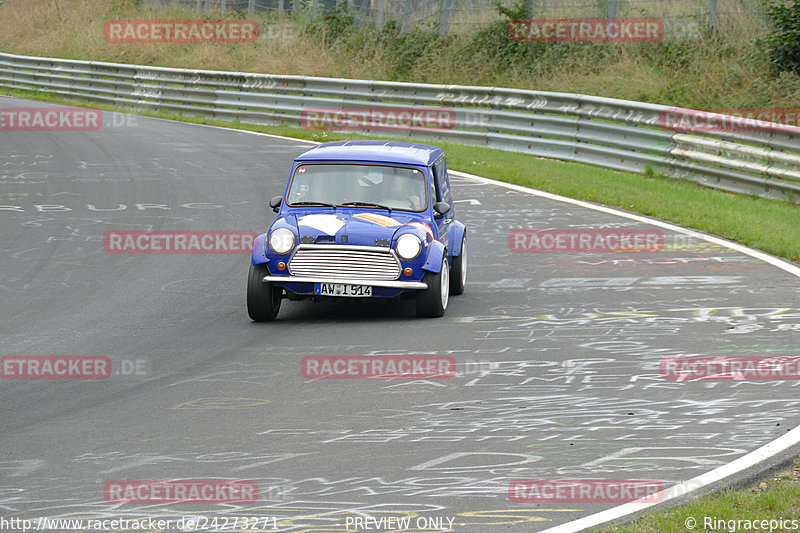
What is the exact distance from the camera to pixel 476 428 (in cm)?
735

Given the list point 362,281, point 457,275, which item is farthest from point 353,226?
point 457,275

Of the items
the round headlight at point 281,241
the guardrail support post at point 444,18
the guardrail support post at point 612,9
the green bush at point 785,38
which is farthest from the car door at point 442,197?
the guardrail support post at point 444,18

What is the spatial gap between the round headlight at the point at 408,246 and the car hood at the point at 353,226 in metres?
0.13

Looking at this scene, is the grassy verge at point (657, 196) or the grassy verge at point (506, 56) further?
the grassy verge at point (506, 56)

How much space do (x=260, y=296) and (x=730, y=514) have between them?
5642 millimetres

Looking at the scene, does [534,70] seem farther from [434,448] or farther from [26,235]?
[434,448]

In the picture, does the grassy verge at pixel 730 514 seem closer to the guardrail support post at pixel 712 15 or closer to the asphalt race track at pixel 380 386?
the asphalt race track at pixel 380 386

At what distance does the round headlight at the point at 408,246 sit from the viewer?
34.1ft

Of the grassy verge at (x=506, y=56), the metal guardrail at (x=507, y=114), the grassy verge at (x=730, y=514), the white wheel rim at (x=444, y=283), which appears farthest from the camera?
the grassy verge at (x=506, y=56)

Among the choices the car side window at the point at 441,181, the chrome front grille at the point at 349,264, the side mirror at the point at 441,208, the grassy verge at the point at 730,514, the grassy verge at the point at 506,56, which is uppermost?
the grassy verge at the point at 506,56

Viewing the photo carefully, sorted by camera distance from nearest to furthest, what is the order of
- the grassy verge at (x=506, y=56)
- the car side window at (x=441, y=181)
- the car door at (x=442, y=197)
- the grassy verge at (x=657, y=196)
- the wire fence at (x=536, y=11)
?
the car door at (x=442, y=197) → the car side window at (x=441, y=181) → the grassy verge at (x=657, y=196) → the grassy verge at (x=506, y=56) → the wire fence at (x=536, y=11)

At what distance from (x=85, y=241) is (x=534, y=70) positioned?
16626 millimetres

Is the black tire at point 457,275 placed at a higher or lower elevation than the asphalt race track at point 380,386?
higher

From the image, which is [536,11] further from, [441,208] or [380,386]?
[380,386]
